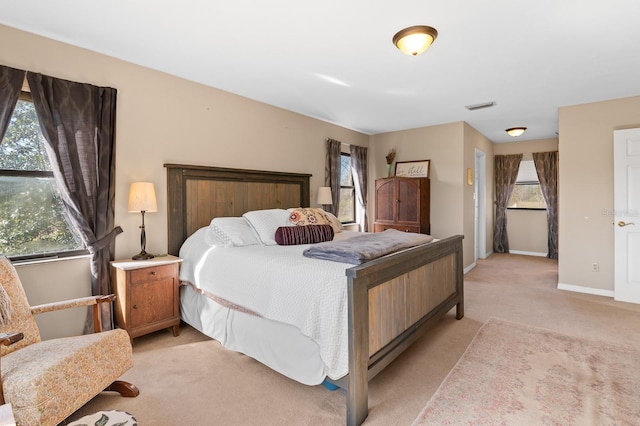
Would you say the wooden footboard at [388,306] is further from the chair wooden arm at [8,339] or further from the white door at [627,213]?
the white door at [627,213]

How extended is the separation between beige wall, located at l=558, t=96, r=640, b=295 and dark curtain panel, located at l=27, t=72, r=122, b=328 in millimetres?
5333

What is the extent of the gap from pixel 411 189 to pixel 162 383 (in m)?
4.14

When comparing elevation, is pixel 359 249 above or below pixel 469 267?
above

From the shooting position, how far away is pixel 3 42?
93.4 inches

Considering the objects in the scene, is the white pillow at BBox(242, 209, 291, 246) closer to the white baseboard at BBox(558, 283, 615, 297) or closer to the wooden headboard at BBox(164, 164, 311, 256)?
the wooden headboard at BBox(164, 164, 311, 256)

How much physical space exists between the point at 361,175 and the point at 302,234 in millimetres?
2875

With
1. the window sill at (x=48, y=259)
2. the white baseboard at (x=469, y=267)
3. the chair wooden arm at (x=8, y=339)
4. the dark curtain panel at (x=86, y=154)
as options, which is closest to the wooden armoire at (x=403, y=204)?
the white baseboard at (x=469, y=267)

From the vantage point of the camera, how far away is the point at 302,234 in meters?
3.19

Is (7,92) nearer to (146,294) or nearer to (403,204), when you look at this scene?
(146,294)

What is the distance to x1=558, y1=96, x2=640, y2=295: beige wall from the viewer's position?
4.08 meters

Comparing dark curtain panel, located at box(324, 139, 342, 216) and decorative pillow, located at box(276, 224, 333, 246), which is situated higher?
dark curtain panel, located at box(324, 139, 342, 216)

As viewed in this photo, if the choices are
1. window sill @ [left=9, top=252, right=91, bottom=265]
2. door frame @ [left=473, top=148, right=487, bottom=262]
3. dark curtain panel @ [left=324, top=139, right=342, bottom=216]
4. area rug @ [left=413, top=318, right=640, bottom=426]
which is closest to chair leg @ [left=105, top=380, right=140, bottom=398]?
window sill @ [left=9, top=252, right=91, bottom=265]

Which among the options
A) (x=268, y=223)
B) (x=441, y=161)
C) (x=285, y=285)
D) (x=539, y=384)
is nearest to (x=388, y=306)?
(x=285, y=285)

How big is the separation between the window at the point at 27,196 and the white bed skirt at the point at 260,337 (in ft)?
3.85
